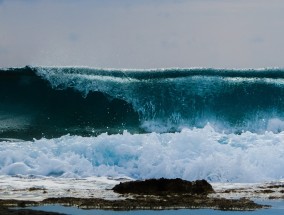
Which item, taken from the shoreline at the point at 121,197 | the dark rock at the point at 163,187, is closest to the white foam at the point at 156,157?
the shoreline at the point at 121,197

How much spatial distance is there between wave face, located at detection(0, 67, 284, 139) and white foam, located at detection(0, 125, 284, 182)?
5931 millimetres

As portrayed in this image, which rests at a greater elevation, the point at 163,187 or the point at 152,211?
the point at 163,187

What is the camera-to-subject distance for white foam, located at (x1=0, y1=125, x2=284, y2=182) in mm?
15492

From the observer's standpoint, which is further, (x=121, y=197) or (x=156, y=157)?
(x=156, y=157)

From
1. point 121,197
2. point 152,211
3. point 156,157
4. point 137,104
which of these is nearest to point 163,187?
point 121,197

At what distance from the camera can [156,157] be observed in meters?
16.3

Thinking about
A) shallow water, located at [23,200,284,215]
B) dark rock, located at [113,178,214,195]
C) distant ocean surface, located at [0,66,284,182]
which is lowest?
shallow water, located at [23,200,284,215]

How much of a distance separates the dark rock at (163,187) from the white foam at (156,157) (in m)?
3.10

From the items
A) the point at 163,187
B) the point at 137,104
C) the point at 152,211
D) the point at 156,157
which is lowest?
the point at 152,211

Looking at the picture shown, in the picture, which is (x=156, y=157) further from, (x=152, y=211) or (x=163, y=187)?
(x=152, y=211)

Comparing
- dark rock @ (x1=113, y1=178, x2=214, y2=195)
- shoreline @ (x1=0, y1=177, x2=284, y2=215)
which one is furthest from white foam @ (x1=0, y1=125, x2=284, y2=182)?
dark rock @ (x1=113, y1=178, x2=214, y2=195)

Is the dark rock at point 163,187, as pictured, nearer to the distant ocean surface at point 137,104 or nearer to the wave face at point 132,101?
the distant ocean surface at point 137,104

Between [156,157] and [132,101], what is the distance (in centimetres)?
897

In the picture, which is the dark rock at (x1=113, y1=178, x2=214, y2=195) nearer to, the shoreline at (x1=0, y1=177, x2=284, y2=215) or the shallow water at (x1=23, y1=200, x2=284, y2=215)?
the shoreline at (x1=0, y1=177, x2=284, y2=215)
